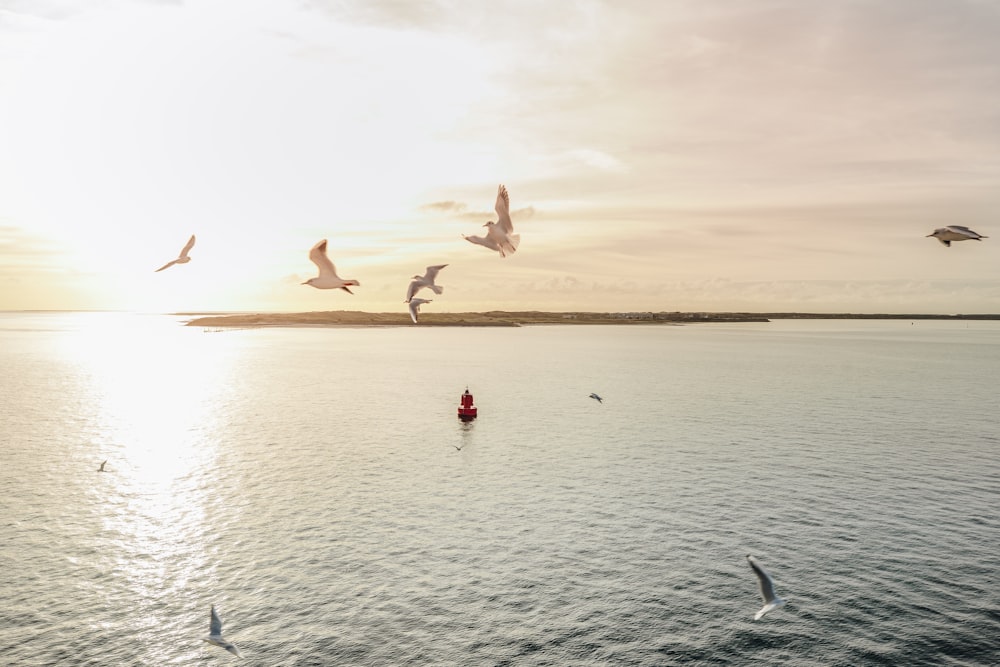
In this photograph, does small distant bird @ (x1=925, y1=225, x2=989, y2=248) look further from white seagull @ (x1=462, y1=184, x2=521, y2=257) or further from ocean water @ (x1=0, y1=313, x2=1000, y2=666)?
ocean water @ (x1=0, y1=313, x2=1000, y2=666)

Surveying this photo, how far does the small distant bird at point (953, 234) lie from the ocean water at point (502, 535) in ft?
60.7

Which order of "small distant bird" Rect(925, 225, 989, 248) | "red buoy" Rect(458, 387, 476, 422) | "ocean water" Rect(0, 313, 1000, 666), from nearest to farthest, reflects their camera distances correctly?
"small distant bird" Rect(925, 225, 989, 248) < "ocean water" Rect(0, 313, 1000, 666) < "red buoy" Rect(458, 387, 476, 422)

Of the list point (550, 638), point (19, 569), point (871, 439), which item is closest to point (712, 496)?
point (550, 638)

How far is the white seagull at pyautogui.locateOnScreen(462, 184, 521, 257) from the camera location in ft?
48.3

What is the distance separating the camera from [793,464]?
59.2 metres

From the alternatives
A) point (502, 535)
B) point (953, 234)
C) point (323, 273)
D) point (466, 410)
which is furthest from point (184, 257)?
point (466, 410)

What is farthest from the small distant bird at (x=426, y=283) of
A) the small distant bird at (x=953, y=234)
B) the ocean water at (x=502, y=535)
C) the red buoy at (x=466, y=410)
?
the red buoy at (x=466, y=410)

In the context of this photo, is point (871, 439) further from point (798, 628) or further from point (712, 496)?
point (798, 628)

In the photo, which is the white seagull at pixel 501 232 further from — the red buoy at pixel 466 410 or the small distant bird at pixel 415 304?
the red buoy at pixel 466 410

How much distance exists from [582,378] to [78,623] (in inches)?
4234

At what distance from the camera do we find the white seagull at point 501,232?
1473cm

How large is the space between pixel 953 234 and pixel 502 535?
30396 millimetres

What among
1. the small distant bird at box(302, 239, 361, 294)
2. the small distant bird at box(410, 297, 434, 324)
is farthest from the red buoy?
the small distant bird at box(302, 239, 361, 294)

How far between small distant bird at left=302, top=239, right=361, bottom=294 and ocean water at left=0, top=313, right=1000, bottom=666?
Result: 20388 mm
